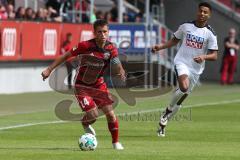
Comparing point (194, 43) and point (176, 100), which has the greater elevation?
point (194, 43)

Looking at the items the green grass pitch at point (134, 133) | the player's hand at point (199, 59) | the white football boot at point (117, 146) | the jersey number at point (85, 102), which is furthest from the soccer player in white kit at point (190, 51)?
the jersey number at point (85, 102)

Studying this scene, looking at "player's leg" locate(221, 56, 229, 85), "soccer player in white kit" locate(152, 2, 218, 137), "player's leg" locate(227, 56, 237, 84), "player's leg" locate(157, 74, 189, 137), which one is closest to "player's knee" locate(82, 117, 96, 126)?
"player's leg" locate(157, 74, 189, 137)

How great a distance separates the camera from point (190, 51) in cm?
1759

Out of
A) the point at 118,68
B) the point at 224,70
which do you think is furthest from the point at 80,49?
the point at 224,70

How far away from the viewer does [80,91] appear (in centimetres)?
1465

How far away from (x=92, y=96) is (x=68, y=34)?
58.5 feet

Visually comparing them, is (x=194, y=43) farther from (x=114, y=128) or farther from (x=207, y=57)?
(x=114, y=128)

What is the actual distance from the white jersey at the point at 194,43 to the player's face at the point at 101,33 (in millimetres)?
3611

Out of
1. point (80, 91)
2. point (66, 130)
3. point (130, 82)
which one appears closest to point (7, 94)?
point (130, 82)

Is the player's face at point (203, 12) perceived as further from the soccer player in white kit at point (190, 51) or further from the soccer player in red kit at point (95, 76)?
the soccer player in red kit at point (95, 76)

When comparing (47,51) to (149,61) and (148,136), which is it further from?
(148,136)

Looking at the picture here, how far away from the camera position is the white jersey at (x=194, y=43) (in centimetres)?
1748

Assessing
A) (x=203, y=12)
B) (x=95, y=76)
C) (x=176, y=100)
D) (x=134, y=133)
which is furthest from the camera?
(x=134, y=133)

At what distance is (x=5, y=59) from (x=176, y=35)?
487 inches
